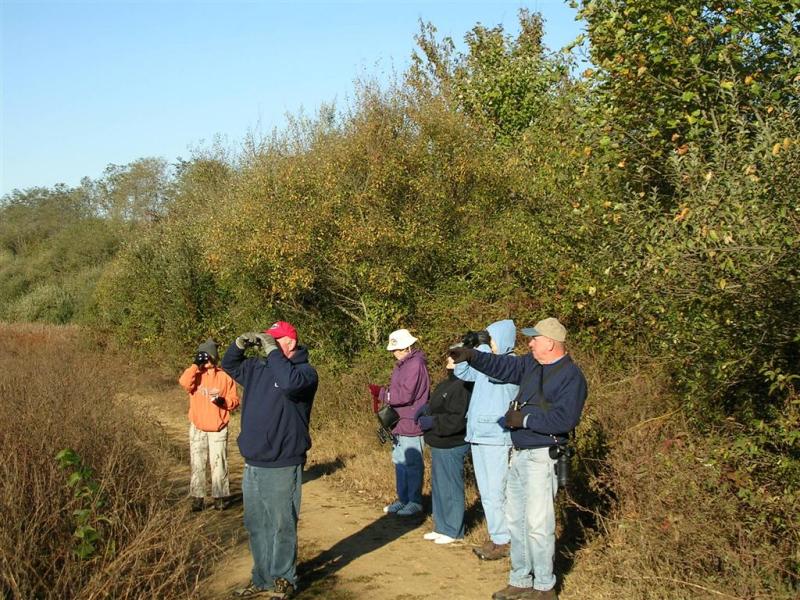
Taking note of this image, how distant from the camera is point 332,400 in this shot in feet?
50.1

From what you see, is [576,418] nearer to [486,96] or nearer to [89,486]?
[89,486]

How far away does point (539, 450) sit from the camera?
647cm

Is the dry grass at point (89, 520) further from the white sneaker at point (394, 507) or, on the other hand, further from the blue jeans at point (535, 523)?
the white sneaker at point (394, 507)

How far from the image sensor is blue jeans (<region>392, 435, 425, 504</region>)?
945 cm

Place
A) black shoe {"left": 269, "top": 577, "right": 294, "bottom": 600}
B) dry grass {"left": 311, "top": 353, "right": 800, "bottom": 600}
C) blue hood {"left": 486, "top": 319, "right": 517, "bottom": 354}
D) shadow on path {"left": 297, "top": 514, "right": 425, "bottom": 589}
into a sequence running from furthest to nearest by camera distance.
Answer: blue hood {"left": 486, "top": 319, "right": 517, "bottom": 354}
shadow on path {"left": 297, "top": 514, "right": 425, "bottom": 589}
black shoe {"left": 269, "top": 577, "right": 294, "bottom": 600}
dry grass {"left": 311, "top": 353, "right": 800, "bottom": 600}

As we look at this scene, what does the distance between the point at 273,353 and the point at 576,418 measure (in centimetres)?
231

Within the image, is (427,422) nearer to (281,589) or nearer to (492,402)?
(492,402)

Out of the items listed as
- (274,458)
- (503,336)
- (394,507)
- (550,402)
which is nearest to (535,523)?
(550,402)

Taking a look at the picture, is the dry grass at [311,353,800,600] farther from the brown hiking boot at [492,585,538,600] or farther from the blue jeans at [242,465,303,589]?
the blue jeans at [242,465,303,589]

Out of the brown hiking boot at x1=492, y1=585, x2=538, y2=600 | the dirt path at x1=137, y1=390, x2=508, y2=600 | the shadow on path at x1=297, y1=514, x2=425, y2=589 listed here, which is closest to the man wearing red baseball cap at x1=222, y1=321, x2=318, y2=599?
the dirt path at x1=137, y1=390, x2=508, y2=600

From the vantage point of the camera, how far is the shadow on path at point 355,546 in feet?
24.7

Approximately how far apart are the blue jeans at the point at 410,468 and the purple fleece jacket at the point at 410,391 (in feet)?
0.32

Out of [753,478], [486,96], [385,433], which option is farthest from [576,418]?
[486,96]

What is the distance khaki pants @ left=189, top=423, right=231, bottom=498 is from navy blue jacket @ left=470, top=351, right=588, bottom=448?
4.21m
